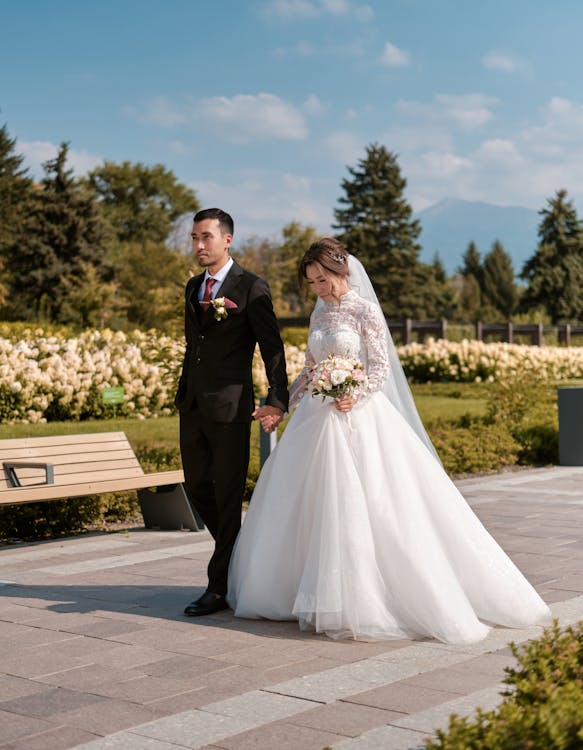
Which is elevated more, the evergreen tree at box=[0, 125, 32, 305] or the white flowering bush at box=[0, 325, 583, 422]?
the evergreen tree at box=[0, 125, 32, 305]

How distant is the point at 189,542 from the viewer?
25.5 feet

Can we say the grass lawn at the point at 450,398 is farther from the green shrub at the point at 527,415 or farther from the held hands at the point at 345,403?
the held hands at the point at 345,403

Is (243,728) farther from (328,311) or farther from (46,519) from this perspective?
(46,519)

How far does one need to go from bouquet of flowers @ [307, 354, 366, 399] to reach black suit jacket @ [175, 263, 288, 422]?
11.2 inches

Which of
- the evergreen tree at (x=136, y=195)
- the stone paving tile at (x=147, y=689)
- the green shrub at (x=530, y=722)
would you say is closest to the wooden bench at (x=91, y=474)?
the stone paving tile at (x=147, y=689)

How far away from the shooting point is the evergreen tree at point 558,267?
58.4 meters

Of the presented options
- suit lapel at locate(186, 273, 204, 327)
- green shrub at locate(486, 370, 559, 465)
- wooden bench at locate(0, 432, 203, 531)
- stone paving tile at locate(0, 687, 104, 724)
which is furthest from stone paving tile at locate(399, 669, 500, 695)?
green shrub at locate(486, 370, 559, 465)

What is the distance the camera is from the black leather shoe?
527cm

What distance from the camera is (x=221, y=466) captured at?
538 centimetres

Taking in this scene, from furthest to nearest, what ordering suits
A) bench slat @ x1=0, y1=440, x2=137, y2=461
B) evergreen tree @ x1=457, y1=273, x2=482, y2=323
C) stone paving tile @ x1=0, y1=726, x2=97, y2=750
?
1. evergreen tree @ x1=457, y1=273, x2=482, y2=323
2. bench slat @ x1=0, y1=440, x2=137, y2=461
3. stone paving tile @ x1=0, y1=726, x2=97, y2=750

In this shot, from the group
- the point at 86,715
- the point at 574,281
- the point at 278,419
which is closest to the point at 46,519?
the point at 278,419

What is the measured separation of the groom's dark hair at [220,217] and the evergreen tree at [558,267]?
53.2 m

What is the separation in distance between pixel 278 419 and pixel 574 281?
55769 mm

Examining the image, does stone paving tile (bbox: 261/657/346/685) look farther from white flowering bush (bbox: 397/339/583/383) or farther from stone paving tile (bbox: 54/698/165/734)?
white flowering bush (bbox: 397/339/583/383)
